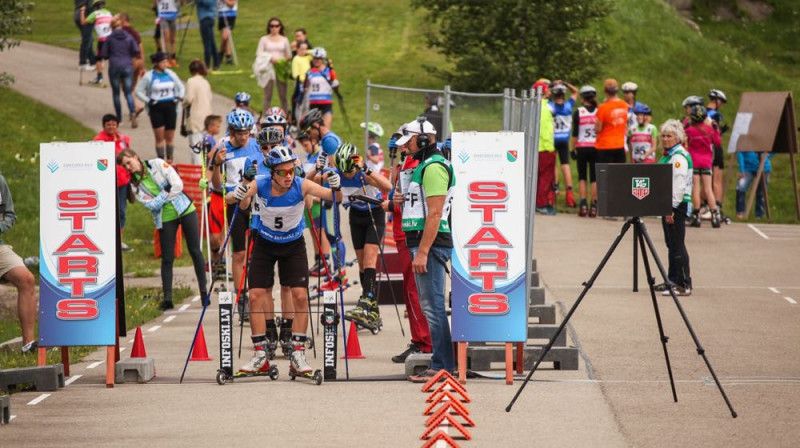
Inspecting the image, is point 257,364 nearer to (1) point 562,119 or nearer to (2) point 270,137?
(2) point 270,137

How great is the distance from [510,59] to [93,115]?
918 centimetres

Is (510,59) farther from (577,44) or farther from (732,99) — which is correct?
(732,99)

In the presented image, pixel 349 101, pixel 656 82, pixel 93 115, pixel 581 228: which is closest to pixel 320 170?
pixel 581 228

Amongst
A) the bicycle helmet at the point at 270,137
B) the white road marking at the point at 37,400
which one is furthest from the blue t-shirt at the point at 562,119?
the white road marking at the point at 37,400

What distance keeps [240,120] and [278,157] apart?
128 inches

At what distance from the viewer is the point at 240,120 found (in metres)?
14.9

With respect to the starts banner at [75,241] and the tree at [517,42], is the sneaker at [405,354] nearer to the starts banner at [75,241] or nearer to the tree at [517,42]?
the starts banner at [75,241]

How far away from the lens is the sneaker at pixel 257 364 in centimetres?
1184

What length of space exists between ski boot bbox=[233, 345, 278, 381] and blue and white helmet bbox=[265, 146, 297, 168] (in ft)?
5.29

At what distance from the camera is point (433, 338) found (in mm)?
11570

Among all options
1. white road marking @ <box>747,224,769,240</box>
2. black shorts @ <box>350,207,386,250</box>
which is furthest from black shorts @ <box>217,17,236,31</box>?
black shorts @ <box>350,207,386,250</box>

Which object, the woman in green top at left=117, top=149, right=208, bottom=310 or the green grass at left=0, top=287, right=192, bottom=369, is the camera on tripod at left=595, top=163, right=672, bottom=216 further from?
the woman in green top at left=117, top=149, right=208, bottom=310

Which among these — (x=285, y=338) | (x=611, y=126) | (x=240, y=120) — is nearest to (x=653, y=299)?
(x=285, y=338)

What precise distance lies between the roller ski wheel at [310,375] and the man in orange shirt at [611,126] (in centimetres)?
1132
